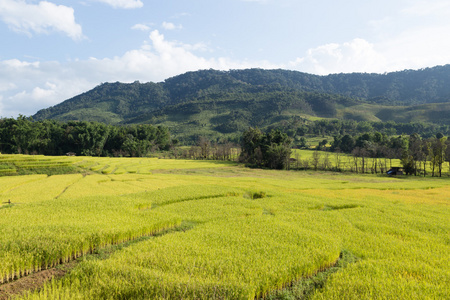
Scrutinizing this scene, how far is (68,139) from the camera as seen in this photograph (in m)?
96.9

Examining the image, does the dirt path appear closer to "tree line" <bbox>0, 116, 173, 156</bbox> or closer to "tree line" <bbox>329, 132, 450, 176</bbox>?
"tree line" <bbox>329, 132, 450, 176</bbox>

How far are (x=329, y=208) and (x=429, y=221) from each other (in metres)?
6.65

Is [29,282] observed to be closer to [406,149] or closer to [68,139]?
[68,139]

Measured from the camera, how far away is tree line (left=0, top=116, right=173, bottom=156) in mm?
83562

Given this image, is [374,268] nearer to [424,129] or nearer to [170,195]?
[170,195]

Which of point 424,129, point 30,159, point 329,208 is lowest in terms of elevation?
point 329,208

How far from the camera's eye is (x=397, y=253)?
10.4 metres

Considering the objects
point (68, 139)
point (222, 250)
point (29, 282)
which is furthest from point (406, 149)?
point (68, 139)

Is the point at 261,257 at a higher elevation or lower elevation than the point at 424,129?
lower

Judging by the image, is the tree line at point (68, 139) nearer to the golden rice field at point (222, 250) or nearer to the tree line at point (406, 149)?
the golden rice field at point (222, 250)

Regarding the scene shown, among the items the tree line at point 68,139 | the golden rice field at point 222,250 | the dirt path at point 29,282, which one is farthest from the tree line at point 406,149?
the tree line at point 68,139

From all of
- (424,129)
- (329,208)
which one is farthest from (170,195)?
(424,129)

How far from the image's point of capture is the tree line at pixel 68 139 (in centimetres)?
8356

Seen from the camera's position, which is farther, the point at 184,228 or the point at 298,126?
the point at 298,126
